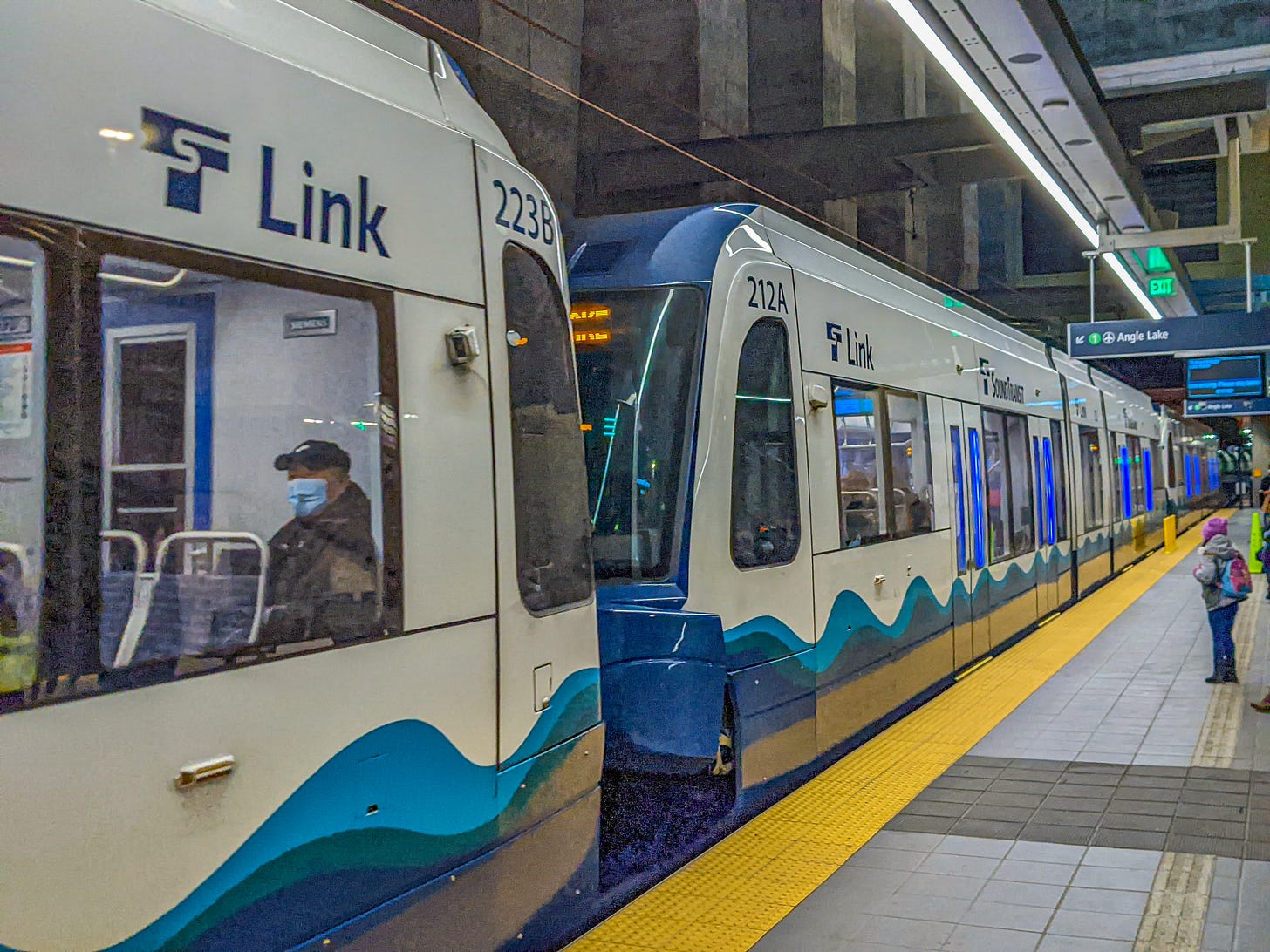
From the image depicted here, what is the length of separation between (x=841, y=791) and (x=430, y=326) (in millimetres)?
4092

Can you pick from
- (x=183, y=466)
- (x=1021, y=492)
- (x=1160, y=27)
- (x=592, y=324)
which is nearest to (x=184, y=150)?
(x=183, y=466)

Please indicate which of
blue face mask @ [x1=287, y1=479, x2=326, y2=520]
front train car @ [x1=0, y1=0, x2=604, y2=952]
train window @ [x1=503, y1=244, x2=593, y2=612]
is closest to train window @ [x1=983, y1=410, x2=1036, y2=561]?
train window @ [x1=503, y1=244, x2=593, y2=612]

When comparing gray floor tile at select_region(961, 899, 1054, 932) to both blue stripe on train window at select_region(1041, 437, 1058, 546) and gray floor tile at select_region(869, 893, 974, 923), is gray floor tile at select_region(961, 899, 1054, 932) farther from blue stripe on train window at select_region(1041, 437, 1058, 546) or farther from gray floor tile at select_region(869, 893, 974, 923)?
blue stripe on train window at select_region(1041, 437, 1058, 546)

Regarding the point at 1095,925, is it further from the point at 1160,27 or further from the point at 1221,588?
the point at 1160,27

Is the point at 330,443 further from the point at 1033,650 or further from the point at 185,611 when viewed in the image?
the point at 1033,650

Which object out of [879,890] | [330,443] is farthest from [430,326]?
[879,890]

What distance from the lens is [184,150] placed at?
109 inches

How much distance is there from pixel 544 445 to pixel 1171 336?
12161 mm

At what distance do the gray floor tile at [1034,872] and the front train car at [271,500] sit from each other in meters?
2.07

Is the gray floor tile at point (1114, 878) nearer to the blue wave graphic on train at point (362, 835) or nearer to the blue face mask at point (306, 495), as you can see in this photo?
the blue wave graphic on train at point (362, 835)

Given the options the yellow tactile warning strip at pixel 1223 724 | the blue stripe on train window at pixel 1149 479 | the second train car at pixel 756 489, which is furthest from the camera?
the blue stripe on train window at pixel 1149 479

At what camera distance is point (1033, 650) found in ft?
38.7

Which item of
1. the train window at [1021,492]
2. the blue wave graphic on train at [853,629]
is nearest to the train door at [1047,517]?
the train window at [1021,492]

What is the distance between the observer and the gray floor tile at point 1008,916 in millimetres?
4677
